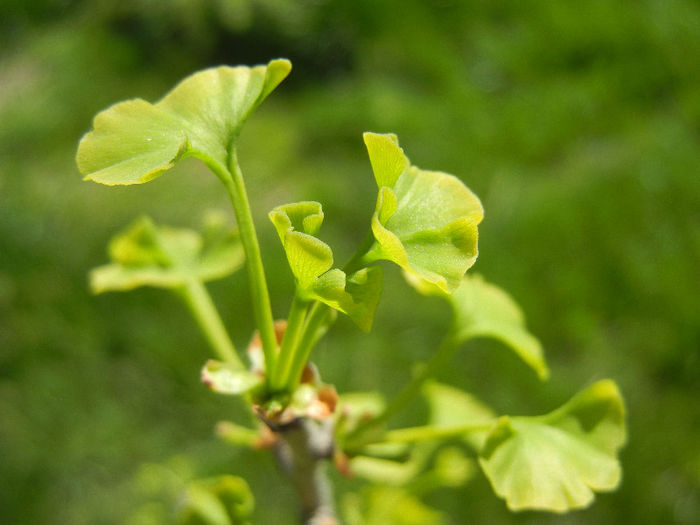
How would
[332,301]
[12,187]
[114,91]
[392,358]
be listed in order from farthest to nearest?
[114,91]
[12,187]
[392,358]
[332,301]

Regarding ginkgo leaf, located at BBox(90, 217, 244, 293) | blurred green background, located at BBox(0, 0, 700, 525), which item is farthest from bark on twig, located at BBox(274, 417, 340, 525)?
blurred green background, located at BBox(0, 0, 700, 525)

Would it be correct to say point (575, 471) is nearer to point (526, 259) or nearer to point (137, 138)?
point (137, 138)

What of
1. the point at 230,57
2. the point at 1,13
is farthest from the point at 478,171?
the point at 1,13

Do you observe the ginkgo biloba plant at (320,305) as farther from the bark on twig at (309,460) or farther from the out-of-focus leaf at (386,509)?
the out-of-focus leaf at (386,509)

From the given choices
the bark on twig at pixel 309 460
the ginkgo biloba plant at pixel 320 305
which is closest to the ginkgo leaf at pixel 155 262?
the ginkgo biloba plant at pixel 320 305

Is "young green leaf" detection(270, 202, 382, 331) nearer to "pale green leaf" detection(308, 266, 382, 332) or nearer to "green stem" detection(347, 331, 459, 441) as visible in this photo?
"pale green leaf" detection(308, 266, 382, 332)

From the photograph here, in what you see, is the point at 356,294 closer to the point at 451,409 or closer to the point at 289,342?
the point at 289,342
